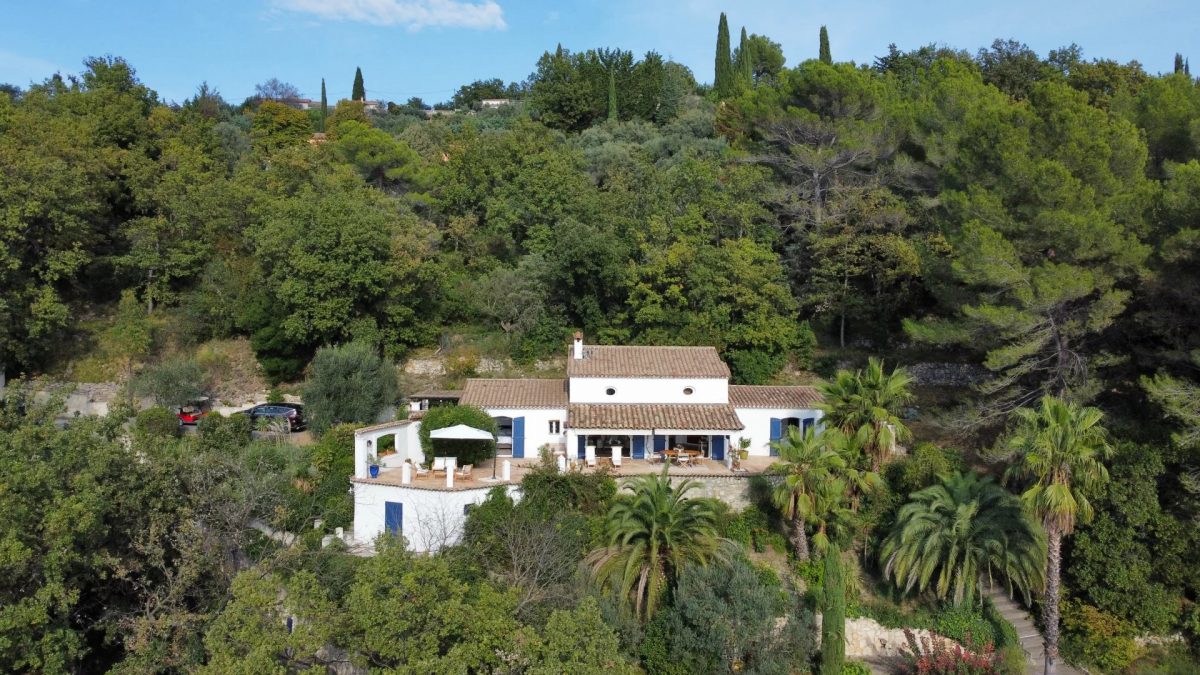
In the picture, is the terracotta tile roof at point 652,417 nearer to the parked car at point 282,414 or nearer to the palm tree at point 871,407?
the palm tree at point 871,407

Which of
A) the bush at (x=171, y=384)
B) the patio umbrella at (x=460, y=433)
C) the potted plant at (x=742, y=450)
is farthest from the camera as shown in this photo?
the bush at (x=171, y=384)

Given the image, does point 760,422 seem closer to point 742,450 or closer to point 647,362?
point 742,450

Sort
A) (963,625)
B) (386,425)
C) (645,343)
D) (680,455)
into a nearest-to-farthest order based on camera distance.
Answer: (963,625) < (386,425) < (680,455) < (645,343)

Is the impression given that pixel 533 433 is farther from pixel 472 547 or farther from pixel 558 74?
pixel 558 74

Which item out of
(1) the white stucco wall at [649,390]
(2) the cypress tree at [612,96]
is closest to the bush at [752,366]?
(1) the white stucco wall at [649,390]

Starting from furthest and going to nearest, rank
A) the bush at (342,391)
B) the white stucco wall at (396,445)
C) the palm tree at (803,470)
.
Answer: the bush at (342,391), the white stucco wall at (396,445), the palm tree at (803,470)

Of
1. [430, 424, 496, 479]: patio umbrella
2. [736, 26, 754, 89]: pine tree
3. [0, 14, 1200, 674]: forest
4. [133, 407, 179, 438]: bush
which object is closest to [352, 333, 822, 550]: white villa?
[430, 424, 496, 479]: patio umbrella

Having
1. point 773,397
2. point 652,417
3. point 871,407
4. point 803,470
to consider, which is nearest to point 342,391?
point 652,417
